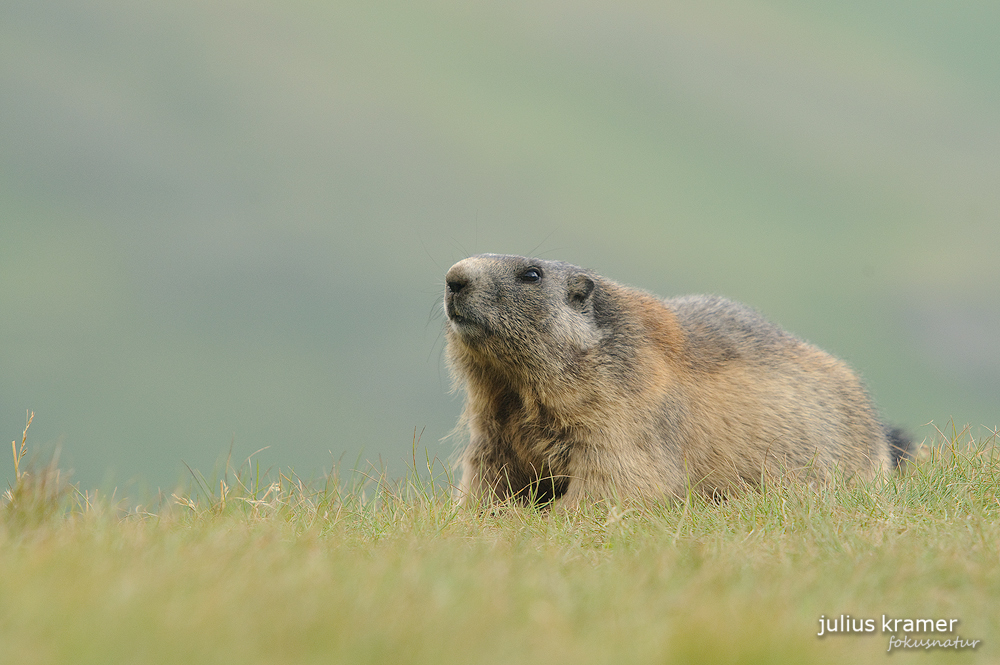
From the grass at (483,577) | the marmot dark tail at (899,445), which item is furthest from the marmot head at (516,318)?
the marmot dark tail at (899,445)

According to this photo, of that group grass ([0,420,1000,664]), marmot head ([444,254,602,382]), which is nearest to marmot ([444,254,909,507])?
marmot head ([444,254,602,382])

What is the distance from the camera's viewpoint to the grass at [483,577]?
10.5ft

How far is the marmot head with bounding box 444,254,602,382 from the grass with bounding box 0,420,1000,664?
4.40ft

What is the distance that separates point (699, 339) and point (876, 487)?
216 centimetres

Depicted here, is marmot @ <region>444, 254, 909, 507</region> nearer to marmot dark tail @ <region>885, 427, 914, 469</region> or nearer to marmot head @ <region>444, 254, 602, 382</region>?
marmot head @ <region>444, 254, 602, 382</region>

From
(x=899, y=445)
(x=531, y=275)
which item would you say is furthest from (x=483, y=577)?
(x=899, y=445)

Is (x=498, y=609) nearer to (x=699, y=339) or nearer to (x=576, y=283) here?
(x=576, y=283)

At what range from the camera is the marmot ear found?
778cm

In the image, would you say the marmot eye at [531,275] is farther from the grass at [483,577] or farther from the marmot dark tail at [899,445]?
the marmot dark tail at [899,445]

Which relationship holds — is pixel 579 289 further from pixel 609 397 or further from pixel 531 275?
pixel 609 397

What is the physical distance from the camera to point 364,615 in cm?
348

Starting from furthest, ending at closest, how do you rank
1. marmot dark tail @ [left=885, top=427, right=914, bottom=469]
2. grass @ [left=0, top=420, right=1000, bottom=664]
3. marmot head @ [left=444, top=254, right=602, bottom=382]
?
1. marmot dark tail @ [left=885, top=427, right=914, bottom=469]
2. marmot head @ [left=444, top=254, right=602, bottom=382]
3. grass @ [left=0, top=420, right=1000, bottom=664]

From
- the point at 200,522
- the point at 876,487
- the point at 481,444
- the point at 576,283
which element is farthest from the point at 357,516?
the point at 876,487

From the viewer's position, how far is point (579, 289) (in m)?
7.80
